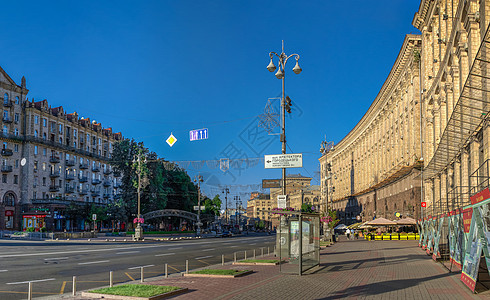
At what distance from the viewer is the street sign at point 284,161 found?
75.9ft

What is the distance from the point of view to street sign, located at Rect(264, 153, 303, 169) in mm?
23125

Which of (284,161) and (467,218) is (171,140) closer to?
(284,161)

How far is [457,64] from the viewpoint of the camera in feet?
104

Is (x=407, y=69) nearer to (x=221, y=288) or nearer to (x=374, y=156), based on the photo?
(x=374, y=156)

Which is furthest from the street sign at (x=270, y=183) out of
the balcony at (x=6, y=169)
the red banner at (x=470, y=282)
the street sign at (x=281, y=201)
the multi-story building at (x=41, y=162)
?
the balcony at (x=6, y=169)

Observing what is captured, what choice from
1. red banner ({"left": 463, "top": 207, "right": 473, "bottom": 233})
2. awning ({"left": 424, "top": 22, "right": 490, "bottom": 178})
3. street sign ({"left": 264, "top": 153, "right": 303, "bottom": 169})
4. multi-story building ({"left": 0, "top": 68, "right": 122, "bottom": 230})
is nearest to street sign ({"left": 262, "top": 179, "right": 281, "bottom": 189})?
street sign ({"left": 264, "top": 153, "right": 303, "bottom": 169})

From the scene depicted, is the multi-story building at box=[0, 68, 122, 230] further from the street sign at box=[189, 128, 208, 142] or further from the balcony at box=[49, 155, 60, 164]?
the street sign at box=[189, 128, 208, 142]

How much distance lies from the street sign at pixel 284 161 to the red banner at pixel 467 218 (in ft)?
34.4

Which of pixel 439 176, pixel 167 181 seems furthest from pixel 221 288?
pixel 167 181

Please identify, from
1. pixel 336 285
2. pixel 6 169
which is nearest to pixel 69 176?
pixel 6 169

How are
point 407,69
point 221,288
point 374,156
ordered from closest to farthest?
1. point 221,288
2. point 407,69
3. point 374,156

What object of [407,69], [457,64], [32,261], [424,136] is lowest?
[32,261]

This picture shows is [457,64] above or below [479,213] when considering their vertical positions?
above

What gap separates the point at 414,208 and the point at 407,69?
18.0m
